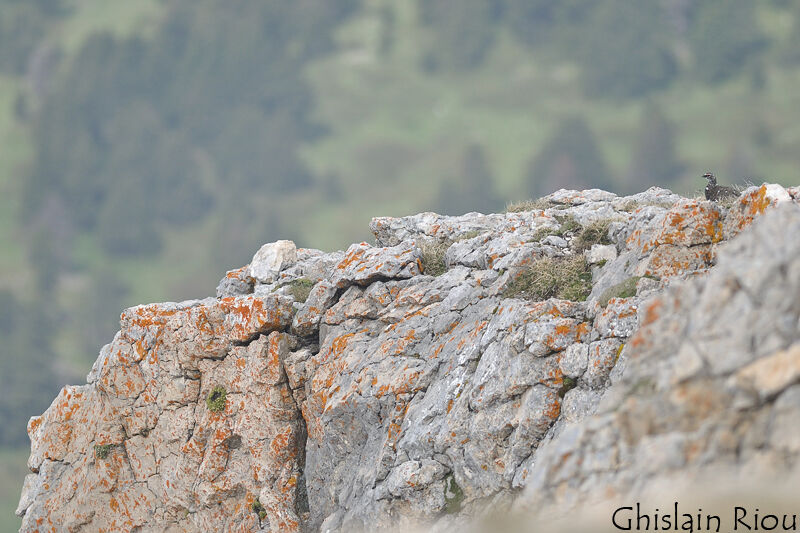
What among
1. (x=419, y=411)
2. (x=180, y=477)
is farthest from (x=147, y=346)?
(x=419, y=411)

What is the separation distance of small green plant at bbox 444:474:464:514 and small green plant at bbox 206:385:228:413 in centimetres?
885

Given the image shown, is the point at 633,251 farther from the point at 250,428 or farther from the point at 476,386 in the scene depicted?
the point at 250,428

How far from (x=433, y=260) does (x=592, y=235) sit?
4.87 m

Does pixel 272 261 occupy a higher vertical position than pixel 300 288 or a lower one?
higher

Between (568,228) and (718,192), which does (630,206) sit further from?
(718,192)

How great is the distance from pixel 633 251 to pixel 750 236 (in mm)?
8973

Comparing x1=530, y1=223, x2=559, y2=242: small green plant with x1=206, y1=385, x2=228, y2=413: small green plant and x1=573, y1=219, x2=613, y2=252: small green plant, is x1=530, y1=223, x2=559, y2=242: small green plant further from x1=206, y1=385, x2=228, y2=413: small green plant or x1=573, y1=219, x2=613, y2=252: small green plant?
x1=206, y1=385, x2=228, y2=413: small green plant

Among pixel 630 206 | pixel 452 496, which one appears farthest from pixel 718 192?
pixel 452 496

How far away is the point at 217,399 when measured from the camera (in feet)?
Result: 87.9

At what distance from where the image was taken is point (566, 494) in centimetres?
1243

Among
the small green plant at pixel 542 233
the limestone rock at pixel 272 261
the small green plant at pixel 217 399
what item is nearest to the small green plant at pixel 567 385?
the small green plant at pixel 542 233

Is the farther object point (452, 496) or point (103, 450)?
point (103, 450)

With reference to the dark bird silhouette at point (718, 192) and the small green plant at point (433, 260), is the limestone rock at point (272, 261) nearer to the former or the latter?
the small green plant at point (433, 260)

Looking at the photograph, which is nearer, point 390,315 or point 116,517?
point 390,315
